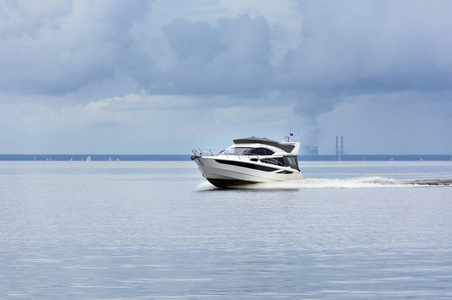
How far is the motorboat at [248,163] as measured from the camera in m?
68.3

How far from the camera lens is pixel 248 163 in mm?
68125

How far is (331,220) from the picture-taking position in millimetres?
42406

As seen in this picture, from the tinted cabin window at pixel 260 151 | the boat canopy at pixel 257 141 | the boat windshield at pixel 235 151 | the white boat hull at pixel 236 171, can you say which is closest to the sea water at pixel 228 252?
the white boat hull at pixel 236 171

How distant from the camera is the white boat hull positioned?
224 ft

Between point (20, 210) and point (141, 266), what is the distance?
101 feet

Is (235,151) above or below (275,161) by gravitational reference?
above

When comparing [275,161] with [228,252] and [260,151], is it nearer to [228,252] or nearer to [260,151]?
[260,151]

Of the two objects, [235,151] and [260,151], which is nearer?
[260,151]

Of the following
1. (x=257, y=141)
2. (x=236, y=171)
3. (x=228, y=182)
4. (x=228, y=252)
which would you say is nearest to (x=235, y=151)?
(x=236, y=171)

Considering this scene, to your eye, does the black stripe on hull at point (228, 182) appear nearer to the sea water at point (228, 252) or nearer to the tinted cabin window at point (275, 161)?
the tinted cabin window at point (275, 161)

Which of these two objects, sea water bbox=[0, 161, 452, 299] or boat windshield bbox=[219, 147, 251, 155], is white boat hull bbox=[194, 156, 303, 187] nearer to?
boat windshield bbox=[219, 147, 251, 155]

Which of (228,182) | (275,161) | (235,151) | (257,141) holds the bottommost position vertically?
(228,182)

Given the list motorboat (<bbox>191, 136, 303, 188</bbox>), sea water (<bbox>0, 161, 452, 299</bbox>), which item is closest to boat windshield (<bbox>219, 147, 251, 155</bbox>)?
motorboat (<bbox>191, 136, 303, 188</bbox>)

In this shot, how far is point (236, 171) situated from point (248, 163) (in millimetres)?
1522
